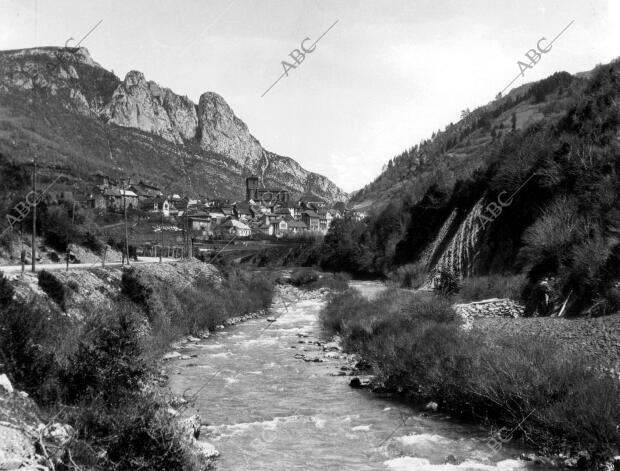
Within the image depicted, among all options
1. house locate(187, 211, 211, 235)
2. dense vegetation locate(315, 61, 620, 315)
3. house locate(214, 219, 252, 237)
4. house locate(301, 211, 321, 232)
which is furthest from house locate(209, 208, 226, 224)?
dense vegetation locate(315, 61, 620, 315)

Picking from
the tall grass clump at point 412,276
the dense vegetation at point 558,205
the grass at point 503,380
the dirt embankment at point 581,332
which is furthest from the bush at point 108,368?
the tall grass clump at point 412,276

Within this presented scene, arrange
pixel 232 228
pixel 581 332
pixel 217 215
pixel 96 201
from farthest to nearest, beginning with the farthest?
pixel 217 215 → pixel 232 228 → pixel 96 201 → pixel 581 332

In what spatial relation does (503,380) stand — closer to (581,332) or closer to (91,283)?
(581,332)

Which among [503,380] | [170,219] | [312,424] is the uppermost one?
[170,219]

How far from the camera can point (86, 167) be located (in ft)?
518

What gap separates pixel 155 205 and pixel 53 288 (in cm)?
11181

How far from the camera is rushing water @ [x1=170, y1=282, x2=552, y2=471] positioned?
14742mm

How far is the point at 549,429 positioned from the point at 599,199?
17677mm

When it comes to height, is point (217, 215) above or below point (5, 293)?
above

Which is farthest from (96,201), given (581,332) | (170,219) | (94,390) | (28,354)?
(581,332)

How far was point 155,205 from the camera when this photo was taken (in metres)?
137

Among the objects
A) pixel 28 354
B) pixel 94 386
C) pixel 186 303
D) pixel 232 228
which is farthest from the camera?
pixel 232 228

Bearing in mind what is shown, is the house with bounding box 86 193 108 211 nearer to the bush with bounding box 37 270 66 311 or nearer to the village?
the village

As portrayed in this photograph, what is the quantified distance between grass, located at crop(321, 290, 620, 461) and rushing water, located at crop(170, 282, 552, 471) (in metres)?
0.86
